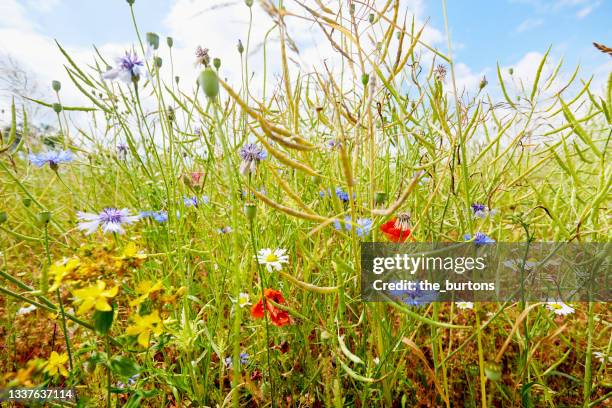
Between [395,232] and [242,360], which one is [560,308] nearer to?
[395,232]

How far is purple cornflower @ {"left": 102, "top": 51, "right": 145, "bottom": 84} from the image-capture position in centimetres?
80

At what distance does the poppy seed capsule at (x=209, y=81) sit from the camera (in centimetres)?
44

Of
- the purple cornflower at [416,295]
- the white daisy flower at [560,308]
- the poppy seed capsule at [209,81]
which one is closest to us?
the poppy seed capsule at [209,81]

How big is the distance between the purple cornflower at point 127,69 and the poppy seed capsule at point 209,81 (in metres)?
0.45

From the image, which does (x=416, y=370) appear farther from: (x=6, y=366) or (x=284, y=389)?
(x=6, y=366)

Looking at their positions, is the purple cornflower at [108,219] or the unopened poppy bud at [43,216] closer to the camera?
the unopened poppy bud at [43,216]

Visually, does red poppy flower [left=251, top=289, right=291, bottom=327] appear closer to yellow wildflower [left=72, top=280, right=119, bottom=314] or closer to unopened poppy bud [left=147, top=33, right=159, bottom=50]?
yellow wildflower [left=72, top=280, right=119, bottom=314]

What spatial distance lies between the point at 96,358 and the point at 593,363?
3.65ft

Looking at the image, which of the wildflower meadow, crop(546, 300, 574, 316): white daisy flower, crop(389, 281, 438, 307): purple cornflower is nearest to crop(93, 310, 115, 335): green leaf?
the wildflower meadow

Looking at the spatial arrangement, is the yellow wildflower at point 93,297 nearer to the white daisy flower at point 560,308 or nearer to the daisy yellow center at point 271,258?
the daisy yellow center at point 271,258

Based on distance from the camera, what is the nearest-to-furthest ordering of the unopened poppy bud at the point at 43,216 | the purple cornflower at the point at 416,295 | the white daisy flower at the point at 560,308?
the unopened poppy bud at the point at 43,216, the purple cornflower at the point at 416,295, the white daisy flower at the point at 560,308

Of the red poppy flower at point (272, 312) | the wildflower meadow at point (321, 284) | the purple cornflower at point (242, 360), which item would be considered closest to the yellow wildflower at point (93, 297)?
the wildflower meadow at point (321, 284)

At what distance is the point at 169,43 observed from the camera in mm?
1095

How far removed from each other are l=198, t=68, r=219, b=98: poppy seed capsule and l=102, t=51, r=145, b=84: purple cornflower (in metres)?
0.45
